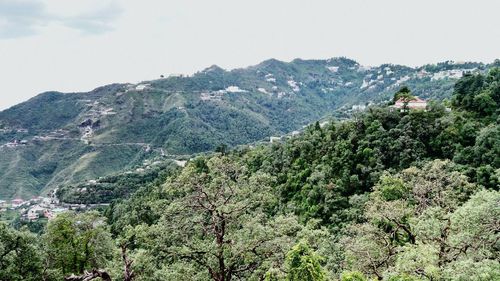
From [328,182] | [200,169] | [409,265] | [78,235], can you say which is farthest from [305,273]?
[200,169]

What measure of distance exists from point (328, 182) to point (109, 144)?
150 meters

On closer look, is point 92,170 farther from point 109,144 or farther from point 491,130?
point 491,130

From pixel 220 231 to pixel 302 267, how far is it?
21.3 feet

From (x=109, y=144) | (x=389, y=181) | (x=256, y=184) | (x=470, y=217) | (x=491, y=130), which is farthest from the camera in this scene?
(x=109, y=144)

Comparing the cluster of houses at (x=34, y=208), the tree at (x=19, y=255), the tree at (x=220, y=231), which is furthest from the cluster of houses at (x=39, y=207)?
the tree at (x=220, y=231)

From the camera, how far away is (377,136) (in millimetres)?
48812

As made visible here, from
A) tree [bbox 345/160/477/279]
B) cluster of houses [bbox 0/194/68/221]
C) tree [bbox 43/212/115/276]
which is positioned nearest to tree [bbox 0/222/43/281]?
tree [bbox 43/212/115/276]

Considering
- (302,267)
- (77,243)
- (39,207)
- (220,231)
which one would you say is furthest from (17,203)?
(302,267)

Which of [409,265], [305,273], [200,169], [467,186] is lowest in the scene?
[200,169]

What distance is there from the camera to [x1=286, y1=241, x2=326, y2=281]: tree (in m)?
14.5

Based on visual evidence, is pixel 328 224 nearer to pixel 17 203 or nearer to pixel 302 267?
pixel 302 267

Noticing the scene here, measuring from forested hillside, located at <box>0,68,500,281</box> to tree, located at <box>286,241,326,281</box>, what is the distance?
0.04 metres

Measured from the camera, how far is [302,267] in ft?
47.5

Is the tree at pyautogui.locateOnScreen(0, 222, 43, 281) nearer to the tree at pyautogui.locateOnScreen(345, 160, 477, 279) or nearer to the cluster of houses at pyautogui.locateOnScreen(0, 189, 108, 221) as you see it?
the tree at pyautogui.locateOnScreen(345, 160, 477, 279)
